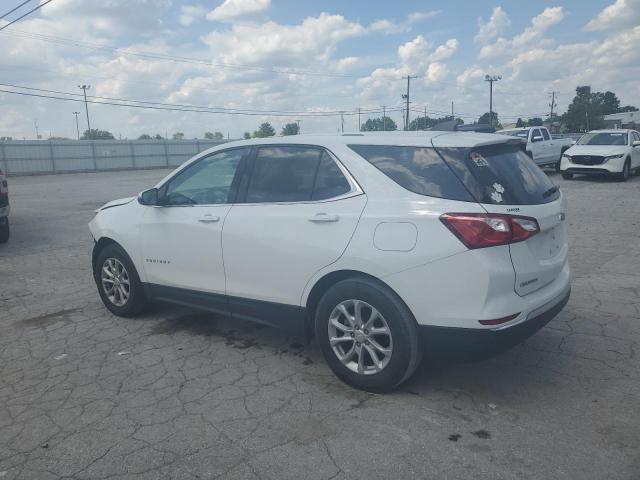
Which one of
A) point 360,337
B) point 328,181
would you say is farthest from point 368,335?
point 328,181

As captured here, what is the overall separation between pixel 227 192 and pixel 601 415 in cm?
307

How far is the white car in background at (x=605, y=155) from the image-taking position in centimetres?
1747

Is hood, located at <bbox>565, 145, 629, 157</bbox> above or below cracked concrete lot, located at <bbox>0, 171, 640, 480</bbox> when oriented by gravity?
above

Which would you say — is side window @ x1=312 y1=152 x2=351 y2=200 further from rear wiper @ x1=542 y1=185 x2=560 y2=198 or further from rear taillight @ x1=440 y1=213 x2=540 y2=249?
rear wiper @ x1=542 y1=185 x2=560 y2=198

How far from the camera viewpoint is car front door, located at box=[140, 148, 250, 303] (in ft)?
14.5

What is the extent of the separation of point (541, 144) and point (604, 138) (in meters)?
2.33

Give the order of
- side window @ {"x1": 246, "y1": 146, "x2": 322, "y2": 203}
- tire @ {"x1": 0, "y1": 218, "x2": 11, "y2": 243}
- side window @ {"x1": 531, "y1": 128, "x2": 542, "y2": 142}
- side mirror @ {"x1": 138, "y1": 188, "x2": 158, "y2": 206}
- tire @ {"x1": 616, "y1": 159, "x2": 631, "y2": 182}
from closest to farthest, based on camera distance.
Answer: side window @ {"x1": 246, "y1": 146, "x2": 322, "y2": 203}, side mirror @ {"x1": 138, "y1": 188, "x2": 158, "y2": 206}, tire @ {"x1": 0, "y1": 218, "x2": 11, "y2": 243}, tire @ {"x1": 616, "y1": 159, "x2": 631, "y2": 182}, side window @ {"x1": 531, "y1": 128, "x2": 542, "y2": 142}

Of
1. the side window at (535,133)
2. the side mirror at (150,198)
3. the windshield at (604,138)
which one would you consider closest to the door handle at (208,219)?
the side mirror at (150,198)

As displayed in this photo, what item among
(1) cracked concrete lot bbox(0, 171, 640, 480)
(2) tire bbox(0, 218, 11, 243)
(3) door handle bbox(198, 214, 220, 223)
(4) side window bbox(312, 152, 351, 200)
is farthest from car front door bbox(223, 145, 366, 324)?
(2) tire bbox(0, 218, 11, 243)

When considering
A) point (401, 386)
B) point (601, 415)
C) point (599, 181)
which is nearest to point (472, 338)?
point (401, 386)

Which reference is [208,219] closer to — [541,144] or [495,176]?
[495,176]

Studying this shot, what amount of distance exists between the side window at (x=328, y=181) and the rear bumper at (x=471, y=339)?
3.55 ft

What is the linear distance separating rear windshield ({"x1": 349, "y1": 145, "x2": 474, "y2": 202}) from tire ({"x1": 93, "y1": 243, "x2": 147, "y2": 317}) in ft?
8.75

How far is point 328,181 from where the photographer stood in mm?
3844
